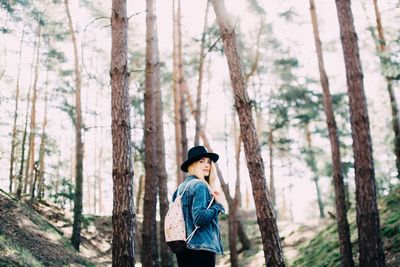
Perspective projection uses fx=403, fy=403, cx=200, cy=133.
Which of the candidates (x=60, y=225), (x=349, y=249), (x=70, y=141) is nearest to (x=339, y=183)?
(x=349, y=249)

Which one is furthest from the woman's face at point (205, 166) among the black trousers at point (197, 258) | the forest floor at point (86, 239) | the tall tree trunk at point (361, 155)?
the forest floor at point (86, 239)

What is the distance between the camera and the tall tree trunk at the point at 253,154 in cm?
554

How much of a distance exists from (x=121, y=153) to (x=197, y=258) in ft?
8.70

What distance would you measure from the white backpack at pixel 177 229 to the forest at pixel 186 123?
1.60ft

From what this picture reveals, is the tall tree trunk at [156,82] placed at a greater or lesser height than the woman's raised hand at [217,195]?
greater

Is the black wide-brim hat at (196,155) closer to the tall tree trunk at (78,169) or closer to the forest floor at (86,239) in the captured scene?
the forest floor at (86,239)

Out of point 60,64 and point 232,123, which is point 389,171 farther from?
point 60,64

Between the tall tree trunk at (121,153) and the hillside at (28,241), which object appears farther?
the hillside at (28,241)

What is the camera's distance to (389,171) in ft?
115

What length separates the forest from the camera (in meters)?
6.50

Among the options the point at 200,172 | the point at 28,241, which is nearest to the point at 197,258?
the point at 200,172

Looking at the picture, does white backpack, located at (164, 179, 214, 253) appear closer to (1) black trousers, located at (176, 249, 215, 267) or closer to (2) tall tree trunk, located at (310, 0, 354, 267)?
(1) black trousers, located at (176, 249, 215, 267)

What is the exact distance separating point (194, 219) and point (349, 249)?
672cm

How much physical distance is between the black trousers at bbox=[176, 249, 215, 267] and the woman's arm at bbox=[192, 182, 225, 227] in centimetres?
29
